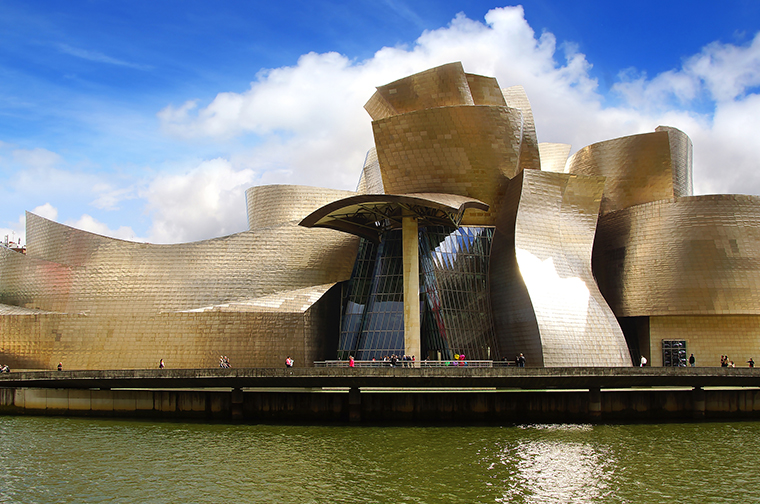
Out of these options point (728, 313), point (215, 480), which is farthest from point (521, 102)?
point (215, 480)

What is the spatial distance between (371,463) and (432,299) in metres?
16.7

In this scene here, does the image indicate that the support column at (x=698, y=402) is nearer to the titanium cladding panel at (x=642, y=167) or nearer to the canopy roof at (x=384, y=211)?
the canopy roof at (x=384, y=211)

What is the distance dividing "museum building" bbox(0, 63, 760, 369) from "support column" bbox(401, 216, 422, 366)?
0.25 ft

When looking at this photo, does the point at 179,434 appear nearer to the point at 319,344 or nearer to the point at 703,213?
the point at 319,344

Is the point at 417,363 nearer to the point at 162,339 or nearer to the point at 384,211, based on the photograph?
the point at 384,211

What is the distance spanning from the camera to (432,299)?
31422 mm

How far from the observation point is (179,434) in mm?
18719

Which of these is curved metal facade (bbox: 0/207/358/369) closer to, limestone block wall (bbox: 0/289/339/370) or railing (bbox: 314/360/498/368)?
limestone block wall (bbox: 0/289/339/370)

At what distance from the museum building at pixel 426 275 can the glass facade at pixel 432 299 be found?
8cm

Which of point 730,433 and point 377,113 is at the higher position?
point 377,113

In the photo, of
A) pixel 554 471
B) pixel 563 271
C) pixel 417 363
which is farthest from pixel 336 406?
pixel 563 271

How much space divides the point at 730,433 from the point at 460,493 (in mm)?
11514

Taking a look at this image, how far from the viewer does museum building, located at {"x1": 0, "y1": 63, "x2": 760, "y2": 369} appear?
3042 cm

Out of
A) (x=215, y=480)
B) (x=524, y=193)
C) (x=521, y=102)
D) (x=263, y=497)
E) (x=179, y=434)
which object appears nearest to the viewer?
(x=263, y=497)
